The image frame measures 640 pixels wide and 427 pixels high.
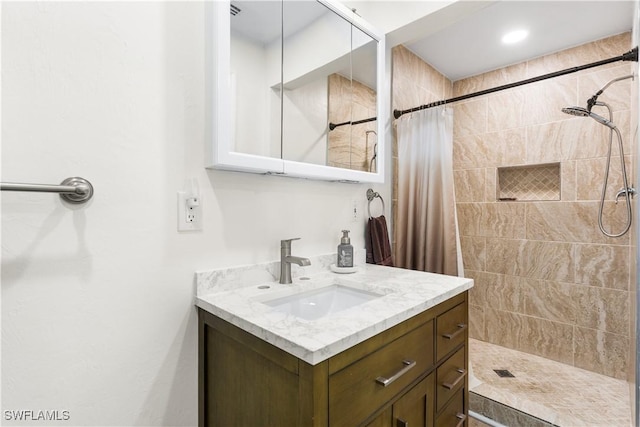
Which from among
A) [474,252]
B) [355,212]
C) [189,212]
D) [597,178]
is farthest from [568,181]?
[189,212]

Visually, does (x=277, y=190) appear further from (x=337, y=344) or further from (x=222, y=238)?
(x=337, y=344)

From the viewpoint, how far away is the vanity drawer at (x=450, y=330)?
1119mm

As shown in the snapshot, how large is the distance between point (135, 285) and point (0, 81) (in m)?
0.60

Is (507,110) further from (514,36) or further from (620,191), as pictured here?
(620,191)

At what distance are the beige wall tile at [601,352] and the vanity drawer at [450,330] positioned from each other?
1.54 meters

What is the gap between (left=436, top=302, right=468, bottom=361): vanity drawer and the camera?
112 centimetres

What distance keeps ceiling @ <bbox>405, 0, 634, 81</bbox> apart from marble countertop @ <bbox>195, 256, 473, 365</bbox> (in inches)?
58.1

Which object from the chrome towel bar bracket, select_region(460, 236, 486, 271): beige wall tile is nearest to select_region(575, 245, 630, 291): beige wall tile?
select_region(460, 236, 486, 271): beige wall tile

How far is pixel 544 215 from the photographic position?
2.33m

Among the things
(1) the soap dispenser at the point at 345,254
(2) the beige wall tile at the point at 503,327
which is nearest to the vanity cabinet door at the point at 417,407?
(1) the soap dispenser at the point at 345,254

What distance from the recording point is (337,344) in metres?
0.72

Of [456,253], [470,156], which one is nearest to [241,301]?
[456,253]

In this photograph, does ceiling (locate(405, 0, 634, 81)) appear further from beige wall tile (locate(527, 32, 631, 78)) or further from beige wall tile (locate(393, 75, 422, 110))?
beige wall tile (locate(393, 75, 422, 110))

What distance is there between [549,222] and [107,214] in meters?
2.69
